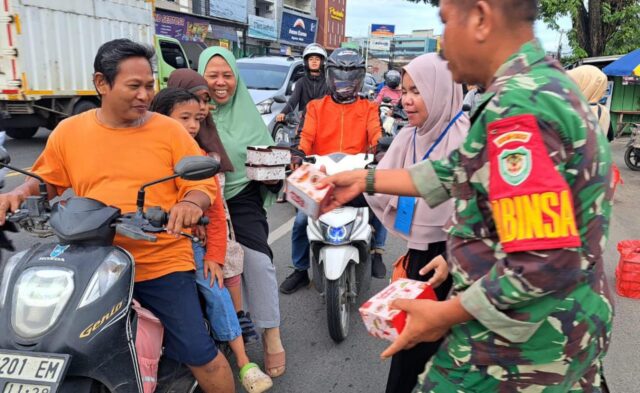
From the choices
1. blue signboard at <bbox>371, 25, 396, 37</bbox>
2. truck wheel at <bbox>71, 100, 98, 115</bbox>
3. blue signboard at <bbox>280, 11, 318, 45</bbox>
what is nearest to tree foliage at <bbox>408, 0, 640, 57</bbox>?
truck wheel at <bbox>71, 100, 98, 115</bbox>

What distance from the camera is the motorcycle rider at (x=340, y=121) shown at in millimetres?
4000

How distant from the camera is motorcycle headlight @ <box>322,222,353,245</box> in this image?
328cm

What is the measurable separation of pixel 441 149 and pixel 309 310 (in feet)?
6.58

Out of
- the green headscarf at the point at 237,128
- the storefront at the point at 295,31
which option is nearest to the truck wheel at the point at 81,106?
the green headscarf at the point at 237,128

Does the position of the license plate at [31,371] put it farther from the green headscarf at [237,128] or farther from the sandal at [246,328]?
the green headscarf at [237,128]

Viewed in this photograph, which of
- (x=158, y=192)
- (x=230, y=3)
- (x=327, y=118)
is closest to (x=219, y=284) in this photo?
(x=158, y=192)

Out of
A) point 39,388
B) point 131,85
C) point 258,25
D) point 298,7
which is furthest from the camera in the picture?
point 298,7

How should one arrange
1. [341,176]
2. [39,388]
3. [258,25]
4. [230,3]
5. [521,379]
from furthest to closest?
[258,25] < [230,3] < [341,176] < [39,388] < [521,379]

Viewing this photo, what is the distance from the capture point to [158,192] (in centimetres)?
212

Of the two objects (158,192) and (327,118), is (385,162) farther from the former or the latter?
(327,118)

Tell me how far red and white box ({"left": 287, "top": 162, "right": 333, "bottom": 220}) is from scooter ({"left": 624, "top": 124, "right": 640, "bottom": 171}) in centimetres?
1042

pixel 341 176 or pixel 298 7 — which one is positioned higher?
pixel 298 7

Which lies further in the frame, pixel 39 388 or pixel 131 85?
pixel 131 85

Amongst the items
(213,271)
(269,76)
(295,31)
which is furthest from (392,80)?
(295,31)
